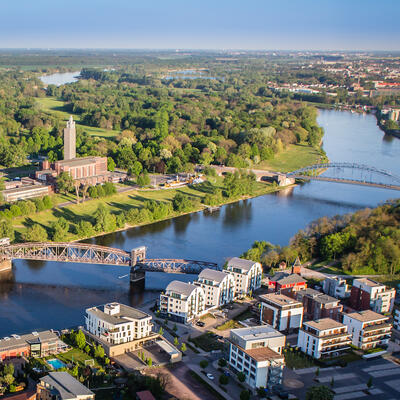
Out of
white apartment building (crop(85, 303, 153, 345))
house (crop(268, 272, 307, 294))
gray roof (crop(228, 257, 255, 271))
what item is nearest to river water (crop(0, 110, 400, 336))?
white apartment building (crop(85, 303, 153, 345))

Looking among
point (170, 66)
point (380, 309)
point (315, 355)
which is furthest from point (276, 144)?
point (170, 66)

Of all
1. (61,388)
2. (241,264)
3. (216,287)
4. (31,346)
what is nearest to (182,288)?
(216,287)

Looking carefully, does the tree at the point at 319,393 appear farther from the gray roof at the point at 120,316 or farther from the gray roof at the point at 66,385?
the gray roof at the point at 120,316

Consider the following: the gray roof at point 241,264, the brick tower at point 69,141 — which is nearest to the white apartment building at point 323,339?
the gray roof at point 241,264

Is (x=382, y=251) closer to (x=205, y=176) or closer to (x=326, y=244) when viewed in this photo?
(x=326, y=244)

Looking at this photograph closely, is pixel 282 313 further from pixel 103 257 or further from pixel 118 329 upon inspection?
pixel 103 257
